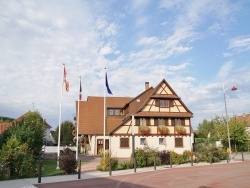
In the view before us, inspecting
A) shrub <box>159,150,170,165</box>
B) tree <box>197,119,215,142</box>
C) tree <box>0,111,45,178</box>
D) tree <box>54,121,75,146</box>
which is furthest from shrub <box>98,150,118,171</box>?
tree <box>197,119,215,142</box>

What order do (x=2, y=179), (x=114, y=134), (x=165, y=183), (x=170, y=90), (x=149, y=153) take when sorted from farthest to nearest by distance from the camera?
(x=170, y=90) < (x=114, y=134) < (x=149, y=153) < (x=2, y=179) < (x=165, y=183)

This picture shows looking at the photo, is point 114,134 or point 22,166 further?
point 114,134

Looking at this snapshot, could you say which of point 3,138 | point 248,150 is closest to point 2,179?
point 3,138

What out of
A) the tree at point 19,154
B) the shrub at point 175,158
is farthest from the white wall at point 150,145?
the tree at point 19,154

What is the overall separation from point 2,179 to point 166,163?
43.7 ft

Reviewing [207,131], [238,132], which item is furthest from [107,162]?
[207,131]

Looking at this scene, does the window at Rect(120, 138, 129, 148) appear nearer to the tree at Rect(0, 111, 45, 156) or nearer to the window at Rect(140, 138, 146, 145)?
the window at Rect(140, 138, 146, 145)

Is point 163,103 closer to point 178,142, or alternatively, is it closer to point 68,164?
point 178,142

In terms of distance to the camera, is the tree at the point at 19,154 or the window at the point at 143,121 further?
the window at the point at 143,121

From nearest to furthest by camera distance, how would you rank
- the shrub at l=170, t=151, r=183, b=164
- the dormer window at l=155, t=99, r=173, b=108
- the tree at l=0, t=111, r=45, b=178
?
the tree at l=0, t=111, r=45, b=178, the shrub at l=170, t=151, r=183, b=164, the dormer window at l=155, t=99, r=173, b=108

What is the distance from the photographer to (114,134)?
32.3 m

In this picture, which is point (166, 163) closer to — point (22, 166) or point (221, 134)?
point (22, 166)

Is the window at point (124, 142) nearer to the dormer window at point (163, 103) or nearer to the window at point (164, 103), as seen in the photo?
the dormer window at point (163, 103)

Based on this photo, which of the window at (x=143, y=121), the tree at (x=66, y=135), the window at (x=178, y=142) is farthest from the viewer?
the tree at (x=66, y=135)
